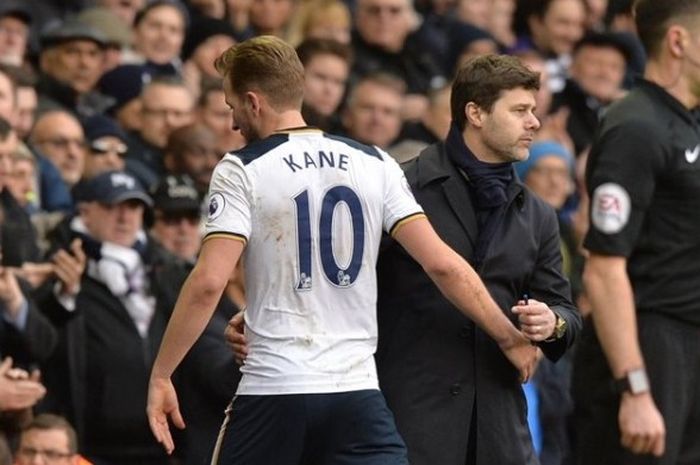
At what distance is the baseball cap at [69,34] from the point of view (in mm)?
13336

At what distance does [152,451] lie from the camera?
10328mm

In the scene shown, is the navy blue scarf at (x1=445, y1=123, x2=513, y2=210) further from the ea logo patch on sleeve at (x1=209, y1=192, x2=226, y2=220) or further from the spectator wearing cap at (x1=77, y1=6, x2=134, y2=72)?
the spectator wearing cap at (x1=77, y1=6, x2=134, y2=72)

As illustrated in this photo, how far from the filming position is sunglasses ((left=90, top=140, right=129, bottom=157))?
39.1 ft

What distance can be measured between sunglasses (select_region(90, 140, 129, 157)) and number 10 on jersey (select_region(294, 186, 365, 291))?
5.18 m

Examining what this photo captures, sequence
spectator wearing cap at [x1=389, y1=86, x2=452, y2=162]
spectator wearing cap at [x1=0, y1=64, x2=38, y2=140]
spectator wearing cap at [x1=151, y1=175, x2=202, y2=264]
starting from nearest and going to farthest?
1. spectator wearing cap at [x1=151, y1=175, x2=202, y2=264]
2. spectator wearing cap at [x1=0, y1=64, x2=38, y2=140]
3. spectator wearing cap at [x1=389, y1=86, x2=452, y2=162]

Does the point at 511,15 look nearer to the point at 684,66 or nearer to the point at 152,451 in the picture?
the point at 152,451

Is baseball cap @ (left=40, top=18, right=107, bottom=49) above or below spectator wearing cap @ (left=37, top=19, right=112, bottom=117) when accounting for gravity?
above

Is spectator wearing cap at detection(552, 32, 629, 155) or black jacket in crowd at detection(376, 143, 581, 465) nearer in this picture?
black jacket in crowd at detection(376, 143, 581, 465)

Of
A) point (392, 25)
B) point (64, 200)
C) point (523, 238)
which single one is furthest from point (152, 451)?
point (392, 25)

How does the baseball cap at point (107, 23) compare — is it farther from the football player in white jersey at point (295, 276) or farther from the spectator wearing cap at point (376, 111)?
the football player in white jersey at point (295, 276)

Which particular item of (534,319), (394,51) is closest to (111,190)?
(534,319)

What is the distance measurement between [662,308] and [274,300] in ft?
6.46

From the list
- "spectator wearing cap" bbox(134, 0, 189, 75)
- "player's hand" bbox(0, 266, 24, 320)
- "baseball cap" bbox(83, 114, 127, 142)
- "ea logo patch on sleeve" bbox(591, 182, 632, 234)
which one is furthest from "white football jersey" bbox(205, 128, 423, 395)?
"spectator wearing cap" bbox(134, 0, 189, 75)

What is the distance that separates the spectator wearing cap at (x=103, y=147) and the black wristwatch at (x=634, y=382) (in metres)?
4.34
